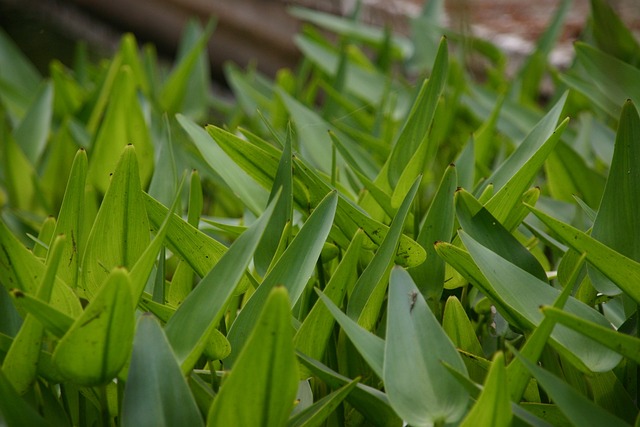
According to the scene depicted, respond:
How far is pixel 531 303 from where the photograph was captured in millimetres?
659

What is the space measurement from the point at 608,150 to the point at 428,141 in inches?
14.3

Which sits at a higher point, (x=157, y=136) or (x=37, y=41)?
(x=157, y=136)

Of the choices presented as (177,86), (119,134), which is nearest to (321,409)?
(119,134)

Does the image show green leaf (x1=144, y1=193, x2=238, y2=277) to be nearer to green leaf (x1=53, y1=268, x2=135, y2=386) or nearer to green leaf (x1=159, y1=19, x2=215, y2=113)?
green leaf (x1=53, y1=268, x2=135, y2=386)

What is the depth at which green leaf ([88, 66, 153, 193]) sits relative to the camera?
117 centimetres

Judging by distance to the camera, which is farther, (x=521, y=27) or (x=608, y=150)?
(x=521, y=27)

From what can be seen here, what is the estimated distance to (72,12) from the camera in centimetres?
393

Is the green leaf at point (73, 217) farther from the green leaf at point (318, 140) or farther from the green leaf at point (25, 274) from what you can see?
the green leaf at point (318, 140)

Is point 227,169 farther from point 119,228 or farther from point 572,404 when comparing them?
point 572,404

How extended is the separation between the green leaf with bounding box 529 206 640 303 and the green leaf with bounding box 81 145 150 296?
332 mm

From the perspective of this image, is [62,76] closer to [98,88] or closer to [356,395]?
[98,88]

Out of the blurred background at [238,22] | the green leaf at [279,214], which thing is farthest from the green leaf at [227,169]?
the blurred background at [238,22]

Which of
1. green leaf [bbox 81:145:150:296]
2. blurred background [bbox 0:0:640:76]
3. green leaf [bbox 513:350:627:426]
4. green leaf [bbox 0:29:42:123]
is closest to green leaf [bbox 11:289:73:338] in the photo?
green leaf [bbox 81:145:150:296]

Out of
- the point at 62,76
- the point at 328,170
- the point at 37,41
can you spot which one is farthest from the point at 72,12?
the point at 328,170
